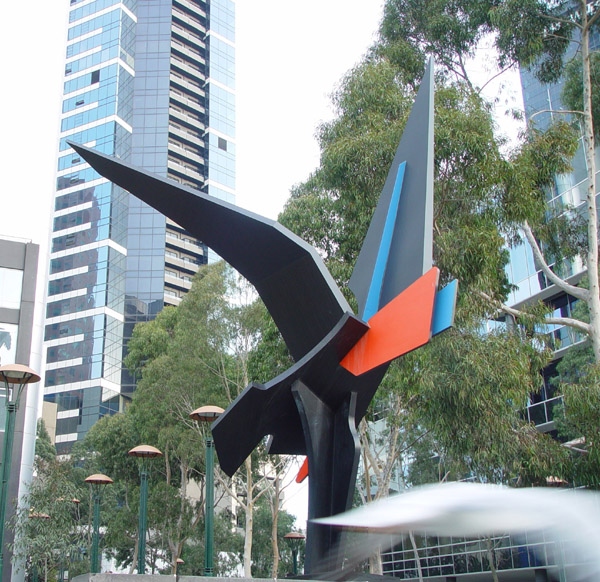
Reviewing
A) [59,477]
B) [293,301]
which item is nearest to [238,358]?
[59,477]

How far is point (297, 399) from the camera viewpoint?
338 inches

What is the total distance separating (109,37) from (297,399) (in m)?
69.6

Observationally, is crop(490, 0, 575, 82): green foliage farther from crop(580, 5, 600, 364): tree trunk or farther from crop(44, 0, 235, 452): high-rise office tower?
crop(44, 0, 235, 452): high-rise office tower

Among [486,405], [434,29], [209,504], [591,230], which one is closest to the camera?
[209,504]

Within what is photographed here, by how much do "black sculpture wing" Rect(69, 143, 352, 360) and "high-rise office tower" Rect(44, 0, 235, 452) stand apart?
4954 centimetres

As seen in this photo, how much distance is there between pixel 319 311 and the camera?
8898 mm

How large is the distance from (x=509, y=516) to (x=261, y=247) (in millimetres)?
5798

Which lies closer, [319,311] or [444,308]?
[444,308]

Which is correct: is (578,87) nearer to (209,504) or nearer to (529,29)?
(529,29)

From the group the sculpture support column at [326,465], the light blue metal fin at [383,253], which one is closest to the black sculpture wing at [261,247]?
the light blue metal fin at [383,253]

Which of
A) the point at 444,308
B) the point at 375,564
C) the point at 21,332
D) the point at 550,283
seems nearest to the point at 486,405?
the point at 375,564

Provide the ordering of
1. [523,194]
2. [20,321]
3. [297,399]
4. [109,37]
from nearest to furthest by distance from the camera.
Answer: [297,399] < [523,194] < [20,321] < [109,37]

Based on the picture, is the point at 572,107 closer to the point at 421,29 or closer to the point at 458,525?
the point at 421,29

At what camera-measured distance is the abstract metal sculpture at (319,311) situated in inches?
326
